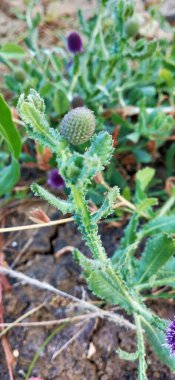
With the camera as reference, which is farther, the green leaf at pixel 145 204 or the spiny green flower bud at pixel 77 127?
the green leaf at pixel 145 204

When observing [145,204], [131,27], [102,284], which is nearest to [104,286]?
[102,284]

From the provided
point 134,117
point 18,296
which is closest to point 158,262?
point 18,296

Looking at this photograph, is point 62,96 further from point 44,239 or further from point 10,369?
point 10,369

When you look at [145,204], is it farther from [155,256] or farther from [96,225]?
[96,225]

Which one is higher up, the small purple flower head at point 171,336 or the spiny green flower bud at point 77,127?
the spiny green flower bud at point 77,127

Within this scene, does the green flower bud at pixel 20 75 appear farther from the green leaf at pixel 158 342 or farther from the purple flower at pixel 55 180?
the green leaf at pixel 158 342

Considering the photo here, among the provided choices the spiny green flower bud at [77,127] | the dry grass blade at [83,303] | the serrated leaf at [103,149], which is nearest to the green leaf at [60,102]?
the dry grass blade at [83,303]

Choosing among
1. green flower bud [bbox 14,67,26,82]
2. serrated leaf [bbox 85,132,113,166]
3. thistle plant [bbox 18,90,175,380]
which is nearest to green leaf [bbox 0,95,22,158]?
thistle plant [bbox 18,90,175,380]
